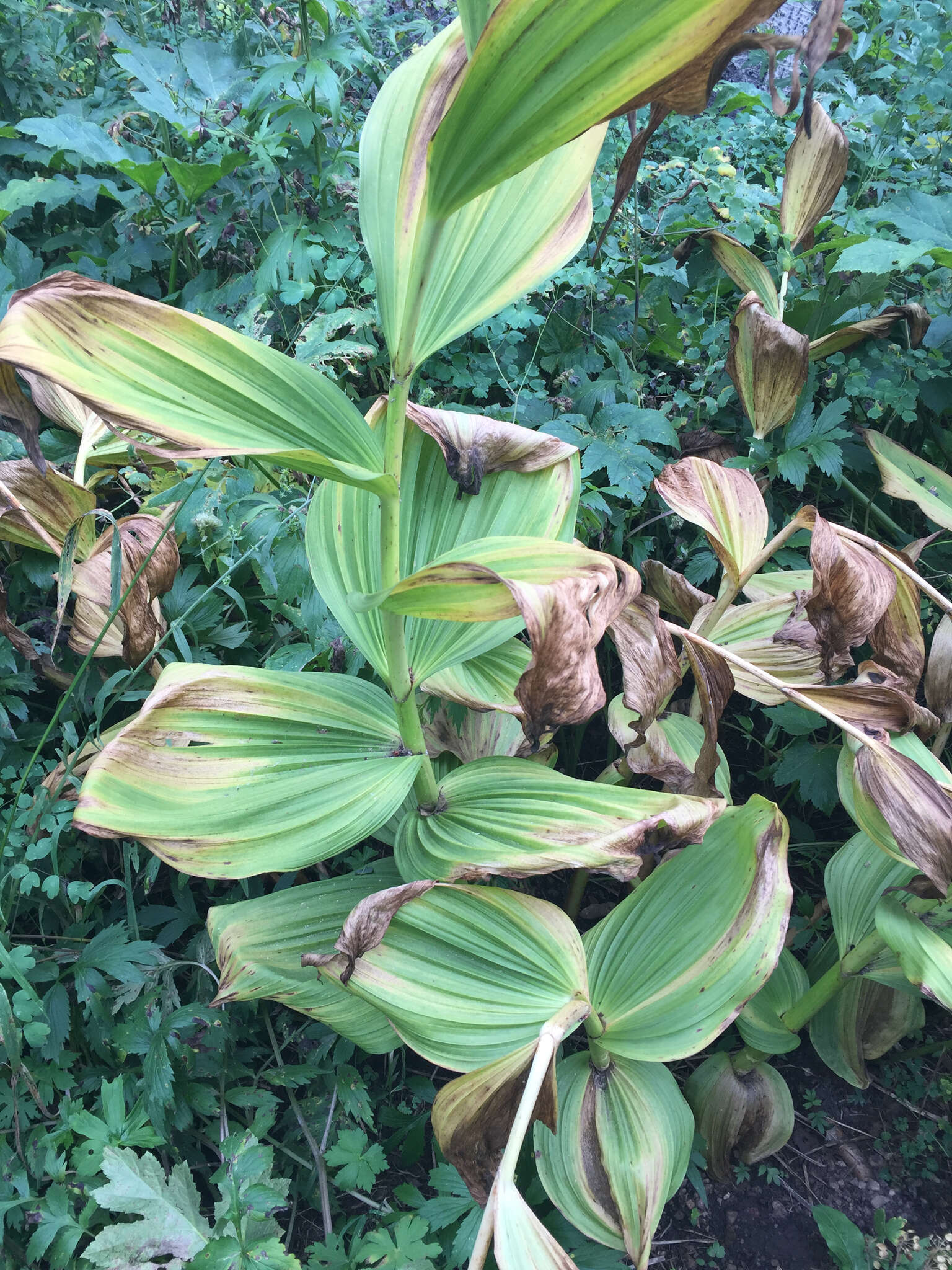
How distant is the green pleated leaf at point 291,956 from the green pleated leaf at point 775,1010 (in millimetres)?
544

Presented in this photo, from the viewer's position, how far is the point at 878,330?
64.0 inches

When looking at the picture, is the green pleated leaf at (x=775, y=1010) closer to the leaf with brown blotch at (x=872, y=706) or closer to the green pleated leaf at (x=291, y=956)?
the leaf with brown blotch at (x=872, y=706)

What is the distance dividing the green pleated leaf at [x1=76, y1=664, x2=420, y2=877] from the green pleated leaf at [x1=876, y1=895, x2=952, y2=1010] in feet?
2.05

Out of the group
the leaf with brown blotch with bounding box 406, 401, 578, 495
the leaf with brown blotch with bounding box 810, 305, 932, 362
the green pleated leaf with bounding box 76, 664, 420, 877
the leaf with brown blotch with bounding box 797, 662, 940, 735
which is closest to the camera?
the green pleated leaf with bounding box 76, 664, 420, 877

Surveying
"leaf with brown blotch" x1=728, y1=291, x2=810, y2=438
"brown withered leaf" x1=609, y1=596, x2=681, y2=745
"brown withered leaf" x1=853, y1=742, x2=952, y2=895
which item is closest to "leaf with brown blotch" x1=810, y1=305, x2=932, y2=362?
"leaf with brown blotch" x1=728, y1=291, x2=810, y2=438

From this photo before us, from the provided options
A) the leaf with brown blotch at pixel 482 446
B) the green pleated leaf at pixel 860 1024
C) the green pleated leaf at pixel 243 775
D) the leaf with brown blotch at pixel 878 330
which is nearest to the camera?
the green pleated leaf at pixel 243 775

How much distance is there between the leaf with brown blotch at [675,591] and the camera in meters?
1.38

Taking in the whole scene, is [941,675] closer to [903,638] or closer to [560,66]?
[903,638]

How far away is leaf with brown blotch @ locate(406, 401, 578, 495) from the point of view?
3.87 ft

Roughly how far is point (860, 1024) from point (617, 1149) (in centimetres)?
50

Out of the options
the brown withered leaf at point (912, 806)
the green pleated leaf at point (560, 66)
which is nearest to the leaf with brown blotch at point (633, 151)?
the green pleated leaf at point (560, 66)

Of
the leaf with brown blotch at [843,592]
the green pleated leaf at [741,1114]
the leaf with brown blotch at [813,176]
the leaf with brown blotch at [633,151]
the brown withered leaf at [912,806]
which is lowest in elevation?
the green pleated leaf at [741,1114]

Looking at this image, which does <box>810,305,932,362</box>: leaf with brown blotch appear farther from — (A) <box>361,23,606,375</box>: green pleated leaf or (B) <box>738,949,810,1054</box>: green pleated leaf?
(B) <box>738,949,810,1054</box>: green pleated leaf

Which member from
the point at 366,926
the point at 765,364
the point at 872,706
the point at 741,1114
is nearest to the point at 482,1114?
the point at 366,926
